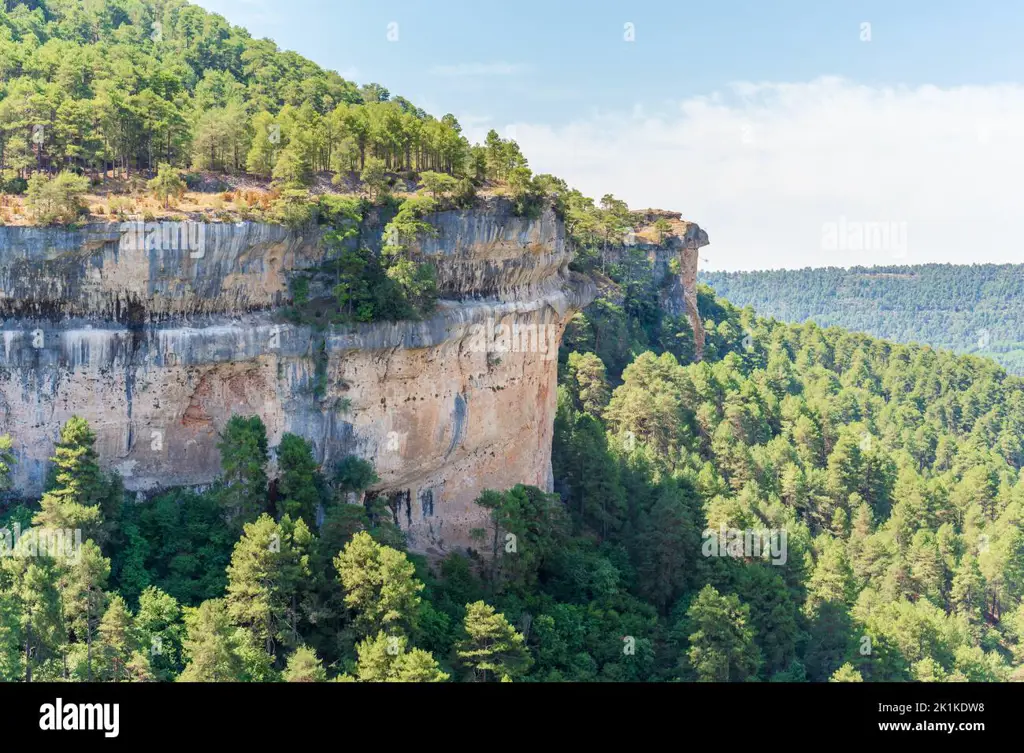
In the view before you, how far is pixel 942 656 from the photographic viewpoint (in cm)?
4056

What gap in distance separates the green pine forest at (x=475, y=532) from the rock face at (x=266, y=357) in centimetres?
103

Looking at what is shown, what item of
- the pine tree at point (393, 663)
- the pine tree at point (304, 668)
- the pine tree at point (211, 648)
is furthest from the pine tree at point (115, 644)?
the pine tree at point (393, 663)

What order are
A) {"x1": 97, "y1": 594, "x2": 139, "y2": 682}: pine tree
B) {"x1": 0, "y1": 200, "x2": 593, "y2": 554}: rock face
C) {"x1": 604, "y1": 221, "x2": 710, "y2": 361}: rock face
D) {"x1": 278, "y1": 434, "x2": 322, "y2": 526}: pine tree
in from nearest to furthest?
1. {"x1": 97, "y1": 594, "x2": 139, "y2": 682}: pine tree
2. {"x1": 0, "y1": 200, "x2": 593, "y2": 554}: rock face
3. {"x1": 278, "y1": 434, "x2": 322, "y2": 526}: pine tree
4. {"x1": 604, "y1": 221, "x2": 710, "y2": 361}: rock face

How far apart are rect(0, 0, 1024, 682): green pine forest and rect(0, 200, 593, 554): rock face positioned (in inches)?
40.6

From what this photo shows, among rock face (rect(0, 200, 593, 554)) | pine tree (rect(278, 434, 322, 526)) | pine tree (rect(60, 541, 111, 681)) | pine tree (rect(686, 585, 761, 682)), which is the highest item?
rock face (rect(0, 200, 593, 554))

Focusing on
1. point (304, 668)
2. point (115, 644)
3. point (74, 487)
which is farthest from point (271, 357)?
point (304, 668)

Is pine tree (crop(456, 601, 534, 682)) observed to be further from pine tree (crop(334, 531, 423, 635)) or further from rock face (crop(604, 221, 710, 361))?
rock face (crop(604, 221, 710, 361))

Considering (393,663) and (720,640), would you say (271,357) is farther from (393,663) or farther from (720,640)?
(720,640)

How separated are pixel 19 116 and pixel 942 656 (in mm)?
39405

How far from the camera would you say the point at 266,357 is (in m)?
32.9

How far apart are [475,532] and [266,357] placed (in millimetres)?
9831

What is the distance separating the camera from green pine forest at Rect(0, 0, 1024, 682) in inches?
1103

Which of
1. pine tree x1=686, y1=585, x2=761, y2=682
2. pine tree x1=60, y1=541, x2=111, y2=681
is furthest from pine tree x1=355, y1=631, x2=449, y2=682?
pine tree x1=686, y1=585, x2=761, y2=682
